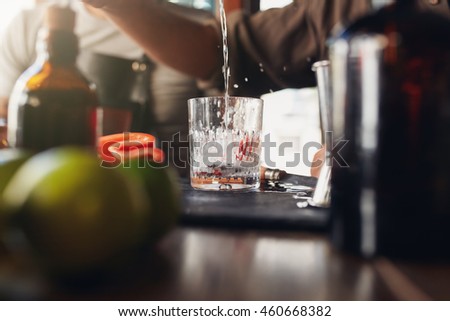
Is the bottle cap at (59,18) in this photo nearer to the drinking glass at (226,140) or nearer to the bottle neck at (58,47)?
the bottle neck at (58,47)

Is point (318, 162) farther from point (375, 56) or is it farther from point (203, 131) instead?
point (375, 56)

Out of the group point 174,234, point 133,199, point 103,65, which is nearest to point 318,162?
point 174,234

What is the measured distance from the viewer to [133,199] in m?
0.32

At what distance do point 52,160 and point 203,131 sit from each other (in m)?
0.55

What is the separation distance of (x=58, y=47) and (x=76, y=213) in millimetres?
310

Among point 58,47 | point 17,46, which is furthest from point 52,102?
point 17,46

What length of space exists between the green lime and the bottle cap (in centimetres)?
25

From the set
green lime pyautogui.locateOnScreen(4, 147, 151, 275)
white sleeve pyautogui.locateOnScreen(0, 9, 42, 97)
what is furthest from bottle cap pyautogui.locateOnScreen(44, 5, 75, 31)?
Answer: white sleeve pyautogui.locateOnScreen(0, 9, 42, 97)

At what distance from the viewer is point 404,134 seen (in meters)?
0.36

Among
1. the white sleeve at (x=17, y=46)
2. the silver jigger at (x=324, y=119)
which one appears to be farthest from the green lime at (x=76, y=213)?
the white sleeve at (x=17, y=46)

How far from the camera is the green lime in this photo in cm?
29

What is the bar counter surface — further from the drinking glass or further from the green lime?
the drinking glass

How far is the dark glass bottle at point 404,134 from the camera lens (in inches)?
14.0

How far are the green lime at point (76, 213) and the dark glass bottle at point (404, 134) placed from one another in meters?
0.18
